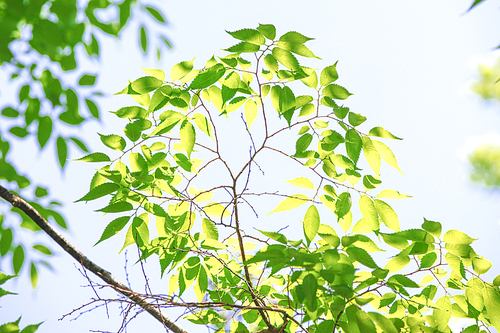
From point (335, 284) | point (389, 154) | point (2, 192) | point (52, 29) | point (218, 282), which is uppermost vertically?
point (52, 29)

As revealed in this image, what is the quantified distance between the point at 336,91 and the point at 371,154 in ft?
0.59

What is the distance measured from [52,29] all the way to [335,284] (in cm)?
121

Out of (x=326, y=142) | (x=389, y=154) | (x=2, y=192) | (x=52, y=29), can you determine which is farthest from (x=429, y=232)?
(x=52, y=29)

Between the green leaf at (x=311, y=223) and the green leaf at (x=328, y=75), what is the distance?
0.31 metres

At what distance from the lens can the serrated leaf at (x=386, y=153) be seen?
2.62 feet

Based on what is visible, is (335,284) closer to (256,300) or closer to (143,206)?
(256,300)

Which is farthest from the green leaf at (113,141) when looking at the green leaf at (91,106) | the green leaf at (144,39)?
the green leaf at (144,39)

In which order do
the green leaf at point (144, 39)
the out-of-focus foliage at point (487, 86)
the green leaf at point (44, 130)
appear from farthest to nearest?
1. the out-of-focus foliage at point (487, 86)
2. the green leaf at point (144, 39)
3. the green leaf at point (44, 130)

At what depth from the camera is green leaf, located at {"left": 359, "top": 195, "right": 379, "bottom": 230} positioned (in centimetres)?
80

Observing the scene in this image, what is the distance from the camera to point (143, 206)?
2.77 feet

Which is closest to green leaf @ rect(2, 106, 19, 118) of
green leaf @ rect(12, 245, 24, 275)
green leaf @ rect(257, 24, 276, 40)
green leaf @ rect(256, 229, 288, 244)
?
green leaf @ rect(12, 245, 24, 275)

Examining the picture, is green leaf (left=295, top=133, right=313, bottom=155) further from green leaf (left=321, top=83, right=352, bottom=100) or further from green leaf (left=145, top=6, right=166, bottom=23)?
green leaf (left=145, top=6, right=166, bottom=23)

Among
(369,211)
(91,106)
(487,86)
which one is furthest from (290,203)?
(487,86)

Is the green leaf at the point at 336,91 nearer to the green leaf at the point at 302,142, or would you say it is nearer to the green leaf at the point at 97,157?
the green leaf at the point at 302,142
